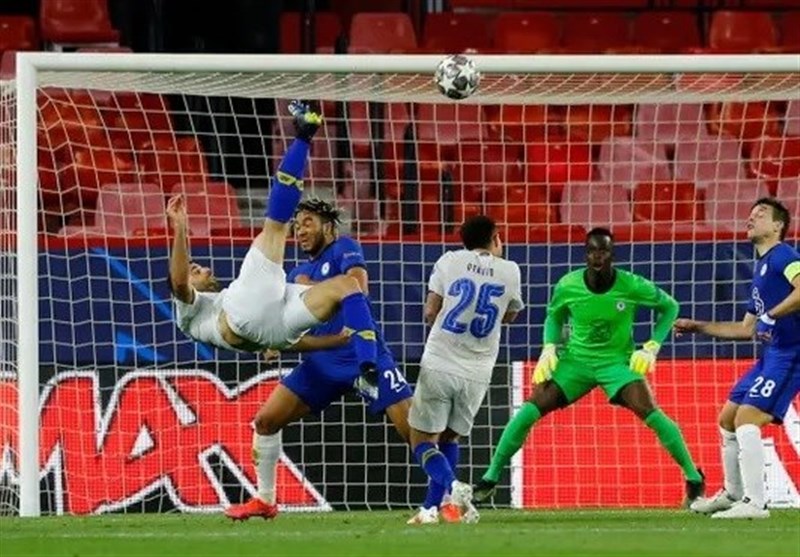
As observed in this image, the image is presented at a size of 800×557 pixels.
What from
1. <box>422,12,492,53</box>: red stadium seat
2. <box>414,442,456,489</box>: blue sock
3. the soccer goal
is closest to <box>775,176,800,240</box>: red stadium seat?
the soccer goal

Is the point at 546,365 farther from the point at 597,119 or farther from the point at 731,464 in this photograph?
the point at 597,119

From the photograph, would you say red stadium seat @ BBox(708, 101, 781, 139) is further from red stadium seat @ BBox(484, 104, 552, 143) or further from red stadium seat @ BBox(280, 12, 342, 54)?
red stadium seat @ BBox(280, 12, 342, 54)

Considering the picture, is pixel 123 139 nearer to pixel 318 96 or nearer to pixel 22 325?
pixel 318 96

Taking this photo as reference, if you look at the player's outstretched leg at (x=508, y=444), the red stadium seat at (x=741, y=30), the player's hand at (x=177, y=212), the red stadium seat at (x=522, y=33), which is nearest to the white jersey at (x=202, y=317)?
the player's hand at (x=177, y=212)

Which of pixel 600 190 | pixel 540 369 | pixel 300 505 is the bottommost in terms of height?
pixel 300 505

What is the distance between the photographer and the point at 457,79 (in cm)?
1234

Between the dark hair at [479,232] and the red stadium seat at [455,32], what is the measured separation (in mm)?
5553

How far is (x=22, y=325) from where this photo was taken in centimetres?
1280

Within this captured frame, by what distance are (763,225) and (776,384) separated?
2.82 ft

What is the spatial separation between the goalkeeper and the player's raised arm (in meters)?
2.46

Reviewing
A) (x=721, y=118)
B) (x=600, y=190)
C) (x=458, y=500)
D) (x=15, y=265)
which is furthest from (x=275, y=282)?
(x=721, y=118)

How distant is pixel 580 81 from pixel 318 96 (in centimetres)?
155

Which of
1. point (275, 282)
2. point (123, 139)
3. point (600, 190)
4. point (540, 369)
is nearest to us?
point (275, 282)

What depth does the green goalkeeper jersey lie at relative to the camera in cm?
1388
